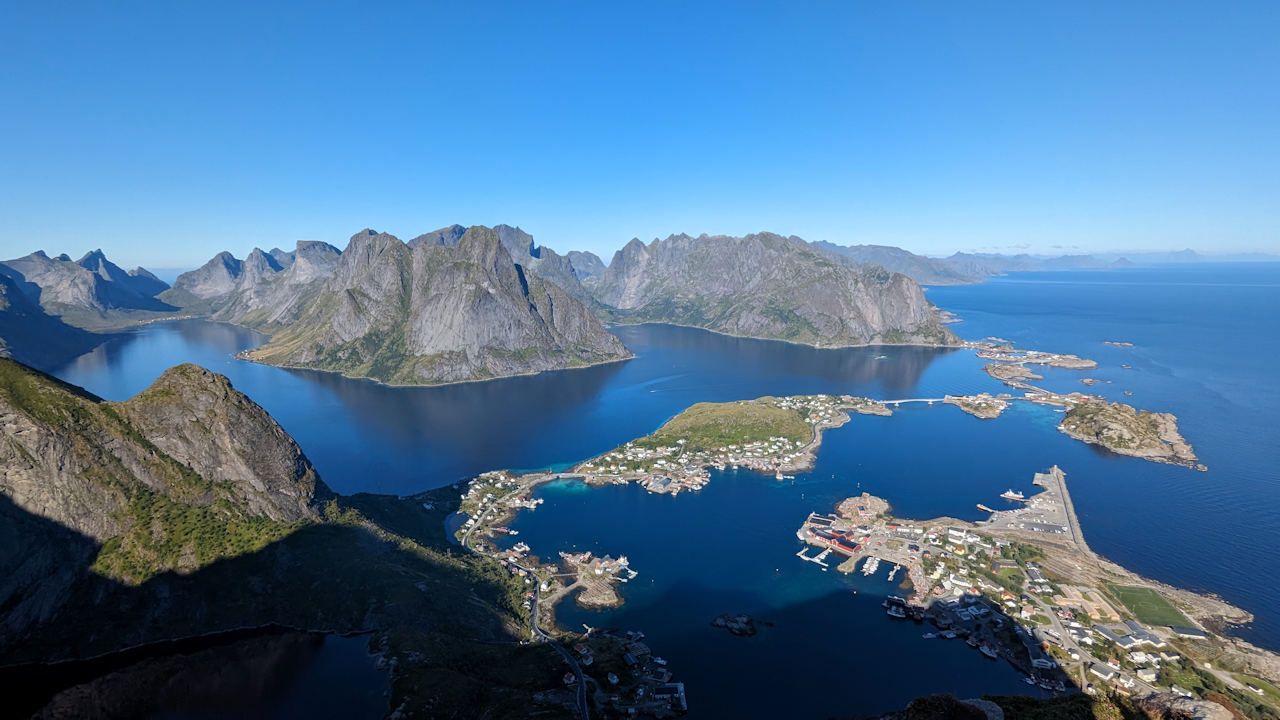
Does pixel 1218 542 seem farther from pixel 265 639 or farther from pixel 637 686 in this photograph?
pixel 265 639

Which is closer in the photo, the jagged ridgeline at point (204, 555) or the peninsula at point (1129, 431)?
the jagged ridgeline at point (204, 555)

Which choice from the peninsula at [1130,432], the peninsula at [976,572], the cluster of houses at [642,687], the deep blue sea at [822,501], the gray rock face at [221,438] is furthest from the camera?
the peninsula at [1130,432]

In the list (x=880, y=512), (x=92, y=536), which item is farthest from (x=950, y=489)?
(x=92, y=536)

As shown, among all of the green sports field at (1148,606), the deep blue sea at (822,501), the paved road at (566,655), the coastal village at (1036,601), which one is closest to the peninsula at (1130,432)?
the deep blue sea at (822,501)

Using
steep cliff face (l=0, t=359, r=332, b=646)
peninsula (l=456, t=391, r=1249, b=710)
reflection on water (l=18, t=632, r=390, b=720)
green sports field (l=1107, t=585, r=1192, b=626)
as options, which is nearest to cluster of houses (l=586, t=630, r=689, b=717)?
peninsula (l=456, t=391, r=1249, b=710)

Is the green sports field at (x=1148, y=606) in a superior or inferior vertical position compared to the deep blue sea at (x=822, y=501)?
inferior

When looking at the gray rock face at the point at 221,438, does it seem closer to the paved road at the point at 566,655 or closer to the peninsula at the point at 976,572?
the peninsula at the point at 976,572
